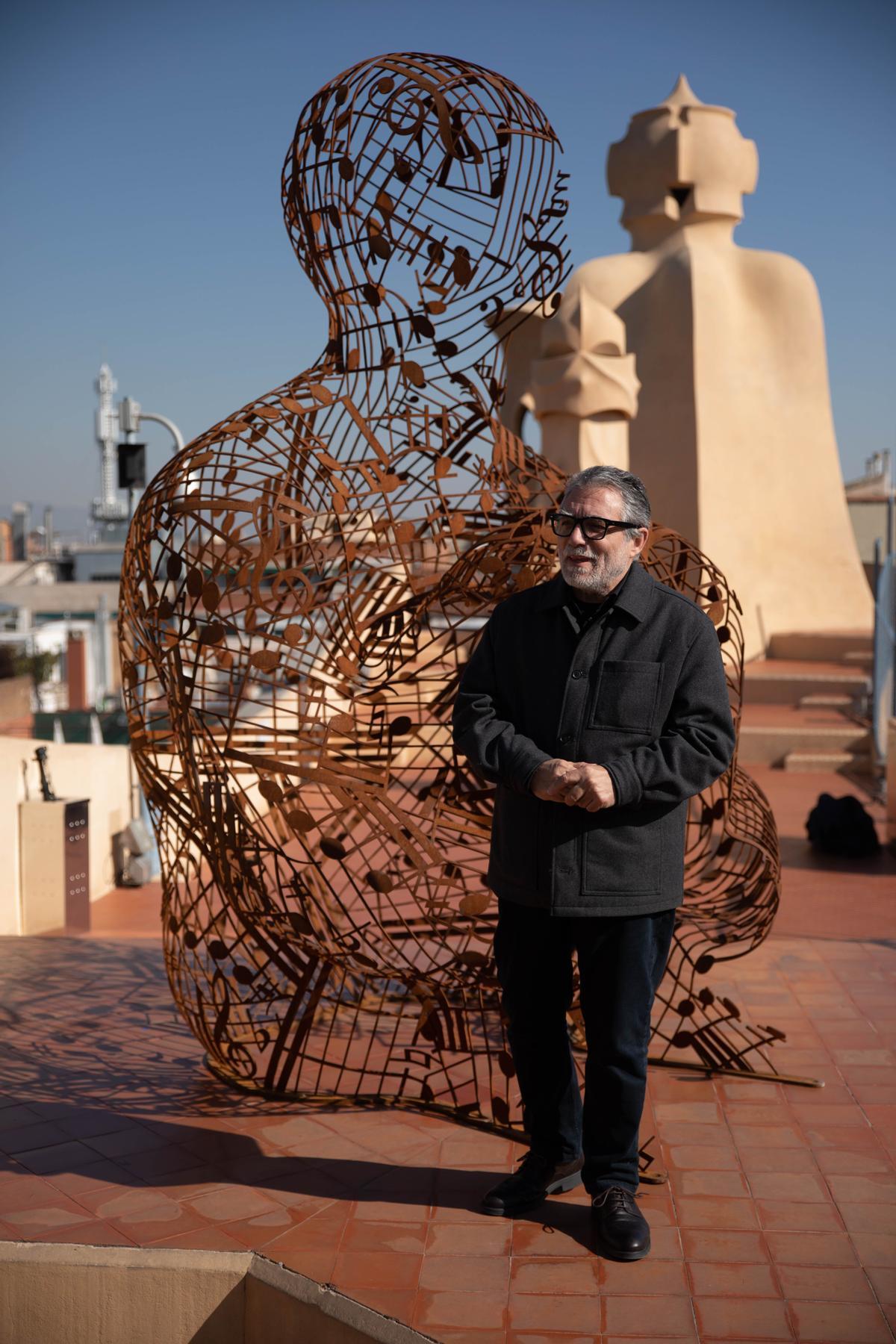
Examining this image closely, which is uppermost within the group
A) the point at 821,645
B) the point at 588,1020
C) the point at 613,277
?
the point at 613,277

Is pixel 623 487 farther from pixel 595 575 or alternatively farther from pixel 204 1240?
pixel 204 1240

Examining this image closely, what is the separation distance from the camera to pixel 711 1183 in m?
3.10

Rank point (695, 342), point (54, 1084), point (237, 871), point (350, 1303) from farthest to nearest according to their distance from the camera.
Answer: point (695, 342) → point (54, 1084) → point (237, 871) → point (350, 1303)

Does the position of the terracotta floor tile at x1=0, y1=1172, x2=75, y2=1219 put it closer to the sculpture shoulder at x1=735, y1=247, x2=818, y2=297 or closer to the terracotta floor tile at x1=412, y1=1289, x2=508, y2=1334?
the terracotta floor tile at x1=412, y1=1289, x2=508, y2=1334

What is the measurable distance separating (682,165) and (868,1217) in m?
18.7

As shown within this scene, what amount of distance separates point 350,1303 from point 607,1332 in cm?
48

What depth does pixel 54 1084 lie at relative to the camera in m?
3.77

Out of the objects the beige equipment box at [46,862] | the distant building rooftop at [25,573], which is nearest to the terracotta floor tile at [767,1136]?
the beige equipment box at [46,862]

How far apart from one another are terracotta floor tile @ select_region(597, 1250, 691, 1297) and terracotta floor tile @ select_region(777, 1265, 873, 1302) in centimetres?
21

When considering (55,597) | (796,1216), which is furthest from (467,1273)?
(55,597)

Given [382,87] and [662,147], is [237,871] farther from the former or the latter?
[662,147]

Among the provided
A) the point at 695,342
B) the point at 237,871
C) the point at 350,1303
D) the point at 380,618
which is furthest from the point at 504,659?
the point at 695,342

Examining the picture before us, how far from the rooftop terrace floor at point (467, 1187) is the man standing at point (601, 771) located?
0.22 m

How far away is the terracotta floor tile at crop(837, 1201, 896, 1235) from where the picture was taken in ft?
9.36
